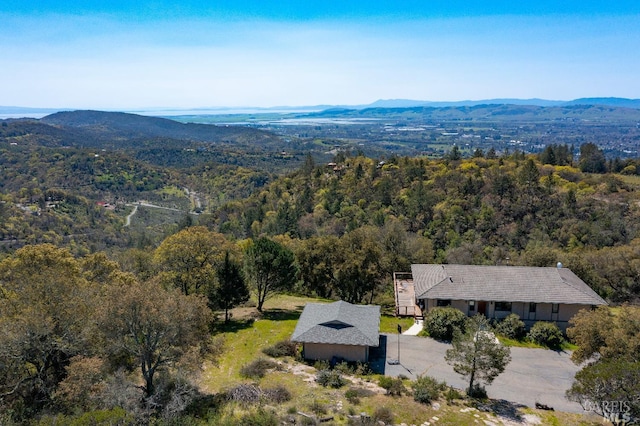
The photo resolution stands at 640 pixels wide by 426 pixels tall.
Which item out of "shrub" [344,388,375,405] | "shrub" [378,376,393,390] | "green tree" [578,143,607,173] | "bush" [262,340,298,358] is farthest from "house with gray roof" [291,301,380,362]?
"green tree" [578,143,607,173]

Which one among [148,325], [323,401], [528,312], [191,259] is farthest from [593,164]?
[148,325]

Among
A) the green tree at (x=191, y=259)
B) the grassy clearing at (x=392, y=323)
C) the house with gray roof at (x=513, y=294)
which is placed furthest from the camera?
the green tree at (x=191, y=259)

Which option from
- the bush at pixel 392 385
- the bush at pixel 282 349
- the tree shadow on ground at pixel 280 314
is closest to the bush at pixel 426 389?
the bush at pixel 392 385

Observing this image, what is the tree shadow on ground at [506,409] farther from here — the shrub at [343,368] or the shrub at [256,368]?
the shrub at [256,368]

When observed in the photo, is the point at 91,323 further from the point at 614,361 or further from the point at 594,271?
the point at 594,271

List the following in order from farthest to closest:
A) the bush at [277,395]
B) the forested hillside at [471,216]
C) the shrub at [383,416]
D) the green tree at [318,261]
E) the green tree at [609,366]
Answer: the forested hillside at [471,216], the green tree at [318,261], the bush at [277,395], the shrub at [383,416], the green tree at [609,366]

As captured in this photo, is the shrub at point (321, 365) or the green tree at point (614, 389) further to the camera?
the shrub at point (321, 365)
